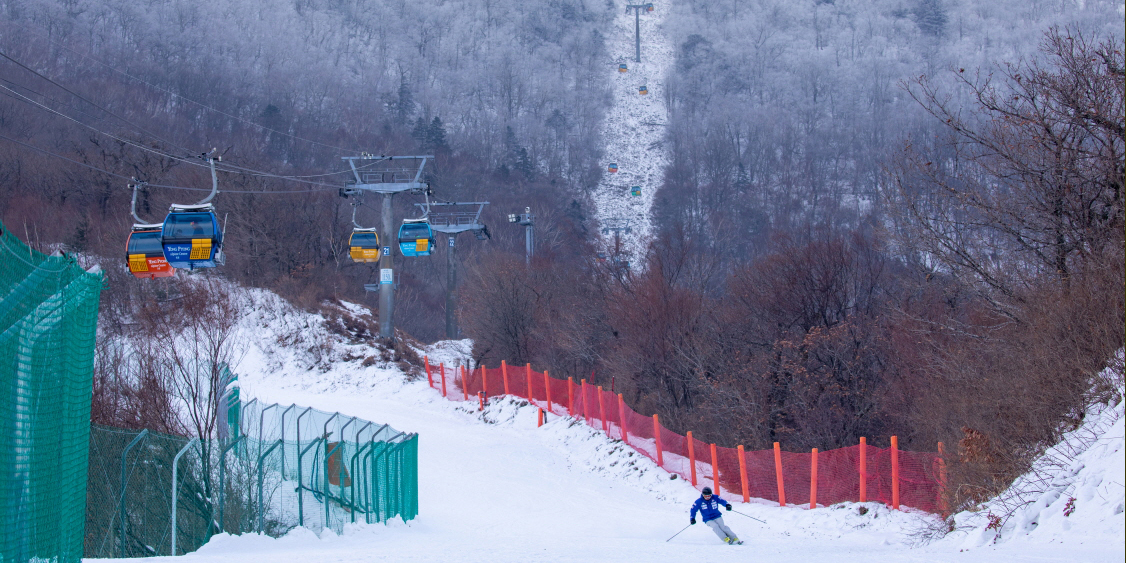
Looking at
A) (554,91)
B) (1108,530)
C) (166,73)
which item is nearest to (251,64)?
(166,73)

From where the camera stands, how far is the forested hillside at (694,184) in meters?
14.1

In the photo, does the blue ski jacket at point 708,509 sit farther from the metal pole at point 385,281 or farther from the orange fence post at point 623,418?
the metal pole at point 385,281

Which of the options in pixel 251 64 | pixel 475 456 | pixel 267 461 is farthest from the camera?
pixel 251 64

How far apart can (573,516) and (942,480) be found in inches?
313

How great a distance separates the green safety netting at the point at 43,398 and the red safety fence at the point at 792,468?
12114 millimetres

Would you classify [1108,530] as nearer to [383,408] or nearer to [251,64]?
[383,408]

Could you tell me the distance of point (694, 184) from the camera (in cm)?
11838

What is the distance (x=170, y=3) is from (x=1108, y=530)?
527 ft

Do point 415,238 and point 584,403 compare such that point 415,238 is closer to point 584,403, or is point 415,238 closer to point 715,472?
point 584,403

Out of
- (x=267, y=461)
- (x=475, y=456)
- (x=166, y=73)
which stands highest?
(x=166, y=73)

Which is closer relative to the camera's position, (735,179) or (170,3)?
(735,179)

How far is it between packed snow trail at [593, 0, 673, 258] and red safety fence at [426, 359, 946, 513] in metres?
66.3

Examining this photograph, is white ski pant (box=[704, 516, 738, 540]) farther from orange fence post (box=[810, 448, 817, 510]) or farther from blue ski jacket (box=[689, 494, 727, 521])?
orange fence post (box=[810, 448, 817, 510])

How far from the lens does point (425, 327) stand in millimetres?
73125
